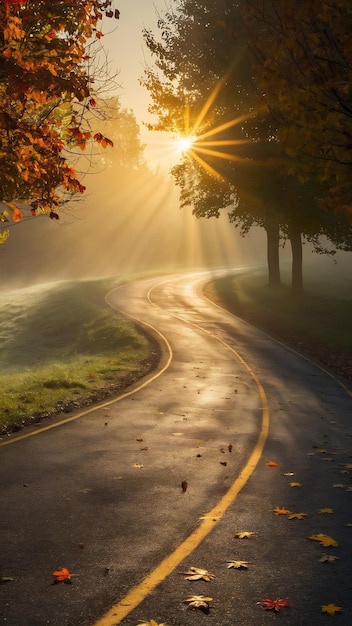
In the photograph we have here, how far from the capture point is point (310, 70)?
1205 centimetres

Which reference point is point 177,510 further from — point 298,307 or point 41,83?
point 298,307

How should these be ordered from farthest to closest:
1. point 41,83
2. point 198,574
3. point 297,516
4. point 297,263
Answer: point 297,263 < point 41,83 < point 297,516 < point 198,574

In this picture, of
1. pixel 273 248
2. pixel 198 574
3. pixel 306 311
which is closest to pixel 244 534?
pixel 198 574

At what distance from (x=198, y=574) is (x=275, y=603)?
0.75m

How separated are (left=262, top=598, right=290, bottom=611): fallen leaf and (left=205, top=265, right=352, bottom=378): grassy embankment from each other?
54.2ft

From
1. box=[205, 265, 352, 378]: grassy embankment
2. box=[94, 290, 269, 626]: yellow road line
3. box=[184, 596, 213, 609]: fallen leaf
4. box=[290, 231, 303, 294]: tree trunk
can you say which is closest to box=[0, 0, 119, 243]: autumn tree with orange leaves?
box=[94, 290, 269, 626]: yellow road line

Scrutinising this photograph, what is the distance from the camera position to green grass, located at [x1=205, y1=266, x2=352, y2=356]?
1185 inches

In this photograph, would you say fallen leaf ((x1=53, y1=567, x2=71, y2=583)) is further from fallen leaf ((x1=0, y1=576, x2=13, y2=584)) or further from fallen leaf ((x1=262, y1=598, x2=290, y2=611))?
fallen leaf ((x1=262, y1=598, x2=290, y2=611))

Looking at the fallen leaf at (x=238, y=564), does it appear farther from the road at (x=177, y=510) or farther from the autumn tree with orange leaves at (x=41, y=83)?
the autumn tree with orange leaves at (x=41, y=83)

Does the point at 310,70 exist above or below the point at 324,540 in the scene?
above

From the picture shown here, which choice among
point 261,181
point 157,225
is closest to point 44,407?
point 261,181

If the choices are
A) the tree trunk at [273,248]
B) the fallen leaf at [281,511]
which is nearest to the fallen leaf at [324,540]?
the fallen leaf at [281,511]

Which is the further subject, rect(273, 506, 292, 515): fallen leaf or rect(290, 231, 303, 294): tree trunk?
rect(290, 231, 303, 294): tree trunk

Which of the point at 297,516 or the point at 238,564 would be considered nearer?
the point at 238,564
